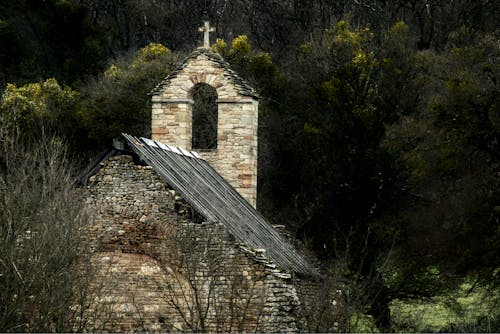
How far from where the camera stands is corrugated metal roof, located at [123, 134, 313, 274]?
72.8 feet

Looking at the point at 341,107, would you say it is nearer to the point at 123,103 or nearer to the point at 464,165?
the point at 123,103

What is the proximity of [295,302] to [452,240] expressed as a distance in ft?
30.8

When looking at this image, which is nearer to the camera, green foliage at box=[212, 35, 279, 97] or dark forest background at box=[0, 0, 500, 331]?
dark forest background at box=[0, 0, 500, 331]

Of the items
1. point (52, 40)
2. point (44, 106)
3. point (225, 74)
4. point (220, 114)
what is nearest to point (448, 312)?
point (220, 114)

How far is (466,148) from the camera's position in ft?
96.0

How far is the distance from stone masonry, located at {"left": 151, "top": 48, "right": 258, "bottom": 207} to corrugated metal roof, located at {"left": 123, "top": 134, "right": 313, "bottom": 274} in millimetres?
882

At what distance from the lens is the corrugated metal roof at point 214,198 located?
2219cm

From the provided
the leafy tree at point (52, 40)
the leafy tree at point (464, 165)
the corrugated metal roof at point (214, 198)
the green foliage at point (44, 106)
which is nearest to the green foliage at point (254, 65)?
the green foliage at point (44, 106)

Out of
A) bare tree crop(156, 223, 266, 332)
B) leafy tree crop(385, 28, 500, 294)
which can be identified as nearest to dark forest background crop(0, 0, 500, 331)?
leafy tree crop(385, 28, 500, 294)

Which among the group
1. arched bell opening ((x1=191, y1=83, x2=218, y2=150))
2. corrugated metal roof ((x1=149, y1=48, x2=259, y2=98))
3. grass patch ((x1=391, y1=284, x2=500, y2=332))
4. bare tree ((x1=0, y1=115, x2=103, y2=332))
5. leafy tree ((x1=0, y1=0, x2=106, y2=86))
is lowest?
grass patch ((x1=391, y1=284, x2=500, y2=332))

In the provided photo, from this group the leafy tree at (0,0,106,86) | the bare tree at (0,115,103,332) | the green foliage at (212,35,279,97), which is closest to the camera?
the bare tree at (0,115,103,332)

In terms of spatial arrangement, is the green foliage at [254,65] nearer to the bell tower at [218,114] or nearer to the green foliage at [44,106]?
the green foliage at [44,106]

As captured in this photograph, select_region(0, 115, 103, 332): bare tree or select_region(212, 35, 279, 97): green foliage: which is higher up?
select_region(0, 115, 103, 332): bare tree

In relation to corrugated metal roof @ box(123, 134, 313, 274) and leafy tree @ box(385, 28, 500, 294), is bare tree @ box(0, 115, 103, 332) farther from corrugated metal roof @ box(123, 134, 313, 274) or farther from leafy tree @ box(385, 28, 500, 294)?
leafy tree @ box(385, 28, 500, 294)
